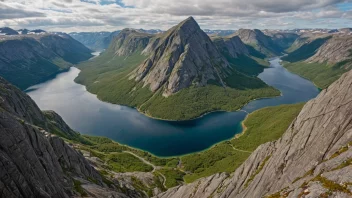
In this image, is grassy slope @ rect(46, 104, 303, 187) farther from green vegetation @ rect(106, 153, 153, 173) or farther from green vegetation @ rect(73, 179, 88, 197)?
green vegetation @ rect(73, 179, 88, 197)

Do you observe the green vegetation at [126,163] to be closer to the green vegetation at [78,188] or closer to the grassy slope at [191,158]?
the grassy slope at [191,158]

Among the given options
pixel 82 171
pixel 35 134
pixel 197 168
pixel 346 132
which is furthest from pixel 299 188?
pixel 197 168

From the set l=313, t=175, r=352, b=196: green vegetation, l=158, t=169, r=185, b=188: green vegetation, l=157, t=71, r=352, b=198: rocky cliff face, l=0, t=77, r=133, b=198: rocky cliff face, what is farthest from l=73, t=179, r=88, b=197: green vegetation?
l=158, t=169, r=185, b=188: green vegetation

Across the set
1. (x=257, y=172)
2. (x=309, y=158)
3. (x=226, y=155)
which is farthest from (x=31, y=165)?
(x=226, y=155)

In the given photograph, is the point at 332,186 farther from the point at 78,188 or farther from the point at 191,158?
the point at 191,158

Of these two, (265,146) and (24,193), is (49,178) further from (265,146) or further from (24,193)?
(265,146)

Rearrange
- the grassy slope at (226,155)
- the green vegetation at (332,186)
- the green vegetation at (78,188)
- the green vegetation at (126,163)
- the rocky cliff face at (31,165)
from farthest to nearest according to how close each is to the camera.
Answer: the green vegetation at (126,163) < the grassy slope at (226,155) < the green vegetation at (78,188) < the rocky cliff face at (31,165) < the green vegetation at (332,186)

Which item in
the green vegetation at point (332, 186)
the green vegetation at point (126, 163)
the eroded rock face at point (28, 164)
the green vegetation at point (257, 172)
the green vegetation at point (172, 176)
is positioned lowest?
the green vegetation at point (126, 163)

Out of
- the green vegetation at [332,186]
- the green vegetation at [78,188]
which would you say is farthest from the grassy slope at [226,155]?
the green vegetation at [332,186]
